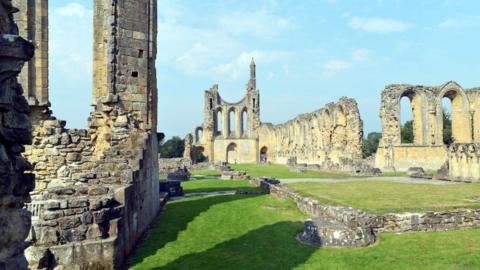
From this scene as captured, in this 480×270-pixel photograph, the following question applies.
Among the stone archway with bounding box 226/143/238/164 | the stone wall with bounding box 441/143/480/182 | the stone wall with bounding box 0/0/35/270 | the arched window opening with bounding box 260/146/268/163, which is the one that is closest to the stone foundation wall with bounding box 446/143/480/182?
the stone wall with bounding box 441/143/480/182

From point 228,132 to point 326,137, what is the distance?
70.2 ft

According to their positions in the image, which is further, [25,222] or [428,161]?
[428,161]

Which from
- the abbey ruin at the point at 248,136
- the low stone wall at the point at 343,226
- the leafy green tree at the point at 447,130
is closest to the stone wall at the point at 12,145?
the low stone wall at the point at 343,226

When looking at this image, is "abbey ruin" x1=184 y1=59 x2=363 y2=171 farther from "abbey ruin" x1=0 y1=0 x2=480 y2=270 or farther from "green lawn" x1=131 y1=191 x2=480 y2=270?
"green lawn" x1=131 y1=191 x2=480 y2=270

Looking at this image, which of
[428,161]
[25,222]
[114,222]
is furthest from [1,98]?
[428,161]

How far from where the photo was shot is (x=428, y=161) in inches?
984

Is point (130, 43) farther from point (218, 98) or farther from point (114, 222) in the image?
point (218, 98)

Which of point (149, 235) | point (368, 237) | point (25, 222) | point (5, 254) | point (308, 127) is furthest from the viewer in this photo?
point (308, 127)

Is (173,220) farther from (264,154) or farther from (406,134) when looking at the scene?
(264,154)

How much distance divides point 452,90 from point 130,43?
23852 mm

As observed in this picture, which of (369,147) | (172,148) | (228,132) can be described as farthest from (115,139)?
(369,147)

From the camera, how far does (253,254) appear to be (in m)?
5.79

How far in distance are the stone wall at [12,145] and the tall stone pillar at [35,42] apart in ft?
32.8

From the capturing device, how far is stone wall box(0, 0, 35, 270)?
9.24ft
